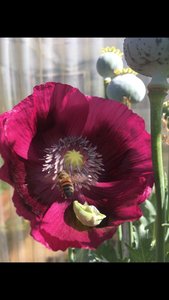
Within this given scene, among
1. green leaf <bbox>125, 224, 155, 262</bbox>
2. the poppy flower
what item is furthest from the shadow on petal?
green leaf <bbox>125, 224, 155, 262</bbox>

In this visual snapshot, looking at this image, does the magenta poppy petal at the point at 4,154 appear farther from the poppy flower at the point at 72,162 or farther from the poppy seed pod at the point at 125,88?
the poppy seed pod at the point at 125,88

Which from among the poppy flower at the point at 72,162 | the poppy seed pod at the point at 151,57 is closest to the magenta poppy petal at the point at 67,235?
the poppy flower at the point at 72,162

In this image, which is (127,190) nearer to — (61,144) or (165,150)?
(61,144)

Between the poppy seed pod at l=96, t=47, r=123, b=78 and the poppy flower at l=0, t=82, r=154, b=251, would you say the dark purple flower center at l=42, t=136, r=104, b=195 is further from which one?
the poppy seed pod at l=96, t=47, r=123, b=78

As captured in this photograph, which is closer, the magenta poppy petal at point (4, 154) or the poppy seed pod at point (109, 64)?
the magenta poppy petal at point (4, 154)
